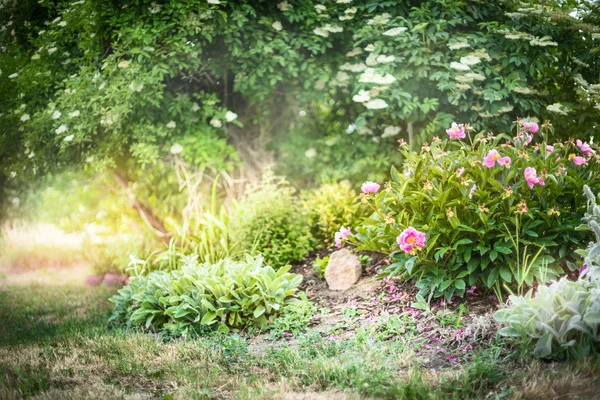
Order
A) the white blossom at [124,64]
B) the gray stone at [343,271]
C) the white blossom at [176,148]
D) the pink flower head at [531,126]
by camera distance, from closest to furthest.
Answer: the pink flower head at [531,126] → the gray stone at [343,271] → the white blossom at [124,64] → the white blossom at [176,148]

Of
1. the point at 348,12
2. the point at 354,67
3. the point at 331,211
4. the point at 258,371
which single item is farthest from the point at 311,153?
the point at 258,371

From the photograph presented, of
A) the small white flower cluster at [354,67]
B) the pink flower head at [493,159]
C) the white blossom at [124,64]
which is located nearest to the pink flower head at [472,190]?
the pink flower head at [493,159]

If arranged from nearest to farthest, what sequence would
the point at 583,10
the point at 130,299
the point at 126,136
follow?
1. the point at 130,299
2. the point at 583,10
3. the point at 126,136

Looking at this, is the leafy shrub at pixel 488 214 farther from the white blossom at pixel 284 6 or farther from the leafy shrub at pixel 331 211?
the white blossom at pixel 284 6

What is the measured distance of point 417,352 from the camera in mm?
2914

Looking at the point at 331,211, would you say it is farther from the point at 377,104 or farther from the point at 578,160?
the point at 578,160

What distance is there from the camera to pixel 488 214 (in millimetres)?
3338

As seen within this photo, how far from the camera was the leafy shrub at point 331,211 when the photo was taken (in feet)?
16.6

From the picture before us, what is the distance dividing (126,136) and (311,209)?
1.97m

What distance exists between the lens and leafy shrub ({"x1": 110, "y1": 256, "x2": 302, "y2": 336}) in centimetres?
371

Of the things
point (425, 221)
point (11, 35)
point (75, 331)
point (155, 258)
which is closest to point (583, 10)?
point (425, 221)

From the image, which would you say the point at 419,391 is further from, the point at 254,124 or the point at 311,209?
the point at 254,124

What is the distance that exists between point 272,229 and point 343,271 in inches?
35.4

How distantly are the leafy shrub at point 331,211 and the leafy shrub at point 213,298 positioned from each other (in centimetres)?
110
